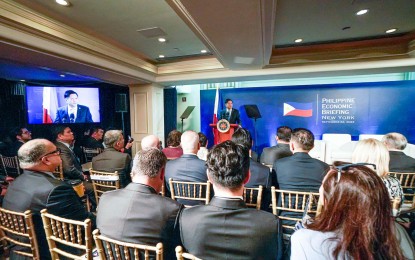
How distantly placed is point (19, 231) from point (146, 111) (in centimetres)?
491

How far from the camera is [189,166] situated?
2.14 meters

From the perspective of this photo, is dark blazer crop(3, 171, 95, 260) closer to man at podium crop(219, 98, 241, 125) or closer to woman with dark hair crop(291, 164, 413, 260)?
woman with dark hair crop(291, 164, 413, 260)

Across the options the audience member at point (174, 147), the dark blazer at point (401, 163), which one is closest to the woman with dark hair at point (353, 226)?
the dark blazer at point (401, 163)

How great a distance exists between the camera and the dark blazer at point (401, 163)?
2475mm

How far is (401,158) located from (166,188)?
9.43 ft

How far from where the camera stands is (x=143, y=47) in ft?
13.4

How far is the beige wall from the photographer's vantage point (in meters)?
6.06

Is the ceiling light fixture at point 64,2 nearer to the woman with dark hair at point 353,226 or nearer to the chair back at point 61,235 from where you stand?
the chair back at point 61,235

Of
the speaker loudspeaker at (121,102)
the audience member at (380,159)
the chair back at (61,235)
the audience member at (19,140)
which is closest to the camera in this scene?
the chair back at (61,235)

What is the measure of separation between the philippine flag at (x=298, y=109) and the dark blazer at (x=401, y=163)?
11.9 ft

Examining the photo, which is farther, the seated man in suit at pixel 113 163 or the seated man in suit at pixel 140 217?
the seated man in suit at pixel 113 163

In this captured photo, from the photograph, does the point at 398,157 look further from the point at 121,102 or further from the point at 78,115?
the point at 78,115

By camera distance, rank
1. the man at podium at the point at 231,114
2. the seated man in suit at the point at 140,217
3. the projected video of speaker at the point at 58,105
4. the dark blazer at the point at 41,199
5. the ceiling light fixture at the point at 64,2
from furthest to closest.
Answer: the man at podium at the point at 231,114
the projected video of speaker at the point at 58,105
the ceiling light fixture at the point at 64,2
the dark blazer at the point at 41,199
the seated man in suit at the point at 140,217

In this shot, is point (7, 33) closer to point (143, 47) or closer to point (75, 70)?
point (75, 70)
